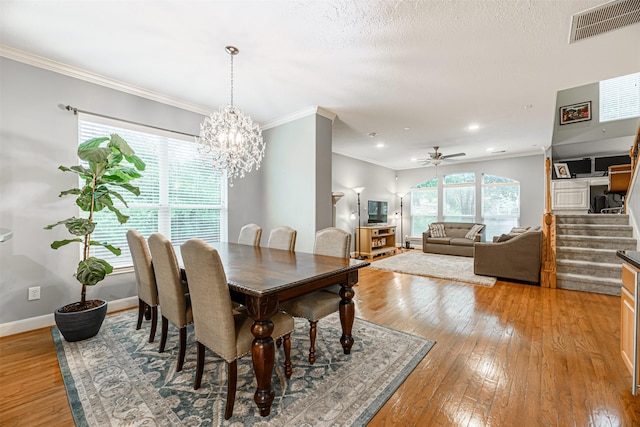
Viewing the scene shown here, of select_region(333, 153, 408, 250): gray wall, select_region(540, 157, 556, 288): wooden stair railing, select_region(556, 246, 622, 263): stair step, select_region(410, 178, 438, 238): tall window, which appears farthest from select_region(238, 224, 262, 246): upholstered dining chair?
select_region(410, 178, 438, 238): tall window

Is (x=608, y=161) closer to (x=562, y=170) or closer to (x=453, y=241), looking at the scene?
(x=562, y=170)

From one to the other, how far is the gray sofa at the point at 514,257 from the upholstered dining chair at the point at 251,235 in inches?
154

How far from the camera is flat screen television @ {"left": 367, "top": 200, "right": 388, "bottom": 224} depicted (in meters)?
7.47

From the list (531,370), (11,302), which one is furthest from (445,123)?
(11,302)

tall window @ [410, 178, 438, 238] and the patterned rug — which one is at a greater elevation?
tall window @ [410, 178, 438, 238]

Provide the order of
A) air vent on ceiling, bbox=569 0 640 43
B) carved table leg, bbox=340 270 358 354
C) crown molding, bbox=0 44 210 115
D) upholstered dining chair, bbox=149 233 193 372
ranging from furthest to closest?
crown molding, bbox=0 44 210 115 < carved table leg, bbox=340 270 358 354 < air vent on ceiling, bbox=569 0 640 43 < upholstered dining chair, bbox=149 233 193 372

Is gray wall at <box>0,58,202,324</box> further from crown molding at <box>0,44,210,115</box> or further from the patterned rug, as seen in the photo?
the patterned rug

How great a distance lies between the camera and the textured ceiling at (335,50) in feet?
6.61

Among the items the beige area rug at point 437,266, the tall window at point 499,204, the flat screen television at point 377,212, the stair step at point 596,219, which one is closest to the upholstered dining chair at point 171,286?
the beige area rug at point 437,266

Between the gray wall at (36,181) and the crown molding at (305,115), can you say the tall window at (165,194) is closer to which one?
the gray wall at (36,181)

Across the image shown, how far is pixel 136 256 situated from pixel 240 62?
2181mm

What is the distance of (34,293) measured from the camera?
103 inches

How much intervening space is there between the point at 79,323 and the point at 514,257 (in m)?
5.74

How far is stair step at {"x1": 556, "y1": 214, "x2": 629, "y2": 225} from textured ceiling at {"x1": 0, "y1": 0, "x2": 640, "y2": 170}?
2.14 meters
